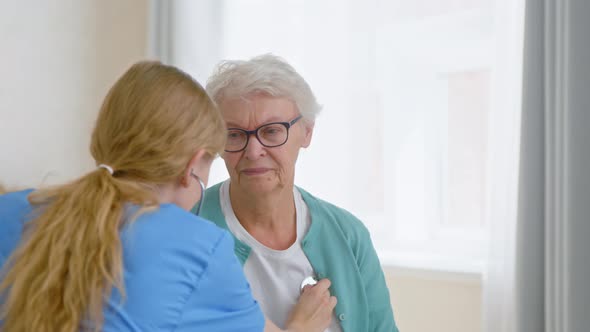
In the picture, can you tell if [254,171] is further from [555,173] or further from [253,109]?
[555,173]

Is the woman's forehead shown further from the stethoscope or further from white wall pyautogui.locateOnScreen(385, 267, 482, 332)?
white wall pyautogui.locateOnScreen(385, 267, 482, 332)

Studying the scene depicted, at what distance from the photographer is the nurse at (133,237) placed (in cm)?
85

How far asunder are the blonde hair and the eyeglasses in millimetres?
373

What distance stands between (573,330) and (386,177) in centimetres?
92

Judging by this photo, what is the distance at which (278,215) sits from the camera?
5.06ft

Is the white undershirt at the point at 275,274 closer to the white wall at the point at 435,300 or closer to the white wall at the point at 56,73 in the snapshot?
the white wall at the point at 435,300

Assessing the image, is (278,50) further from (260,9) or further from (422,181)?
(422,181)

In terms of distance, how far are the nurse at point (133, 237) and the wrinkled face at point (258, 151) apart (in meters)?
0.36

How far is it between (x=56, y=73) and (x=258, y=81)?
153 centimetres

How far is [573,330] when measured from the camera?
156cm

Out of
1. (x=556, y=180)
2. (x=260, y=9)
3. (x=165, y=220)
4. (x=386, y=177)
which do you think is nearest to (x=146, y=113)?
(x=165, y=220)

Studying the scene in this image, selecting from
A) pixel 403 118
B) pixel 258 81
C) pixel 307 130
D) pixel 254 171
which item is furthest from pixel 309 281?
pixel 403 118

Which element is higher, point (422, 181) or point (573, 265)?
point (422, 181)

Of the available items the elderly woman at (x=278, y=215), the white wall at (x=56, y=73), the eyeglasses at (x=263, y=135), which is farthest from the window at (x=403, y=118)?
the white wall at (x=56, y=73)
